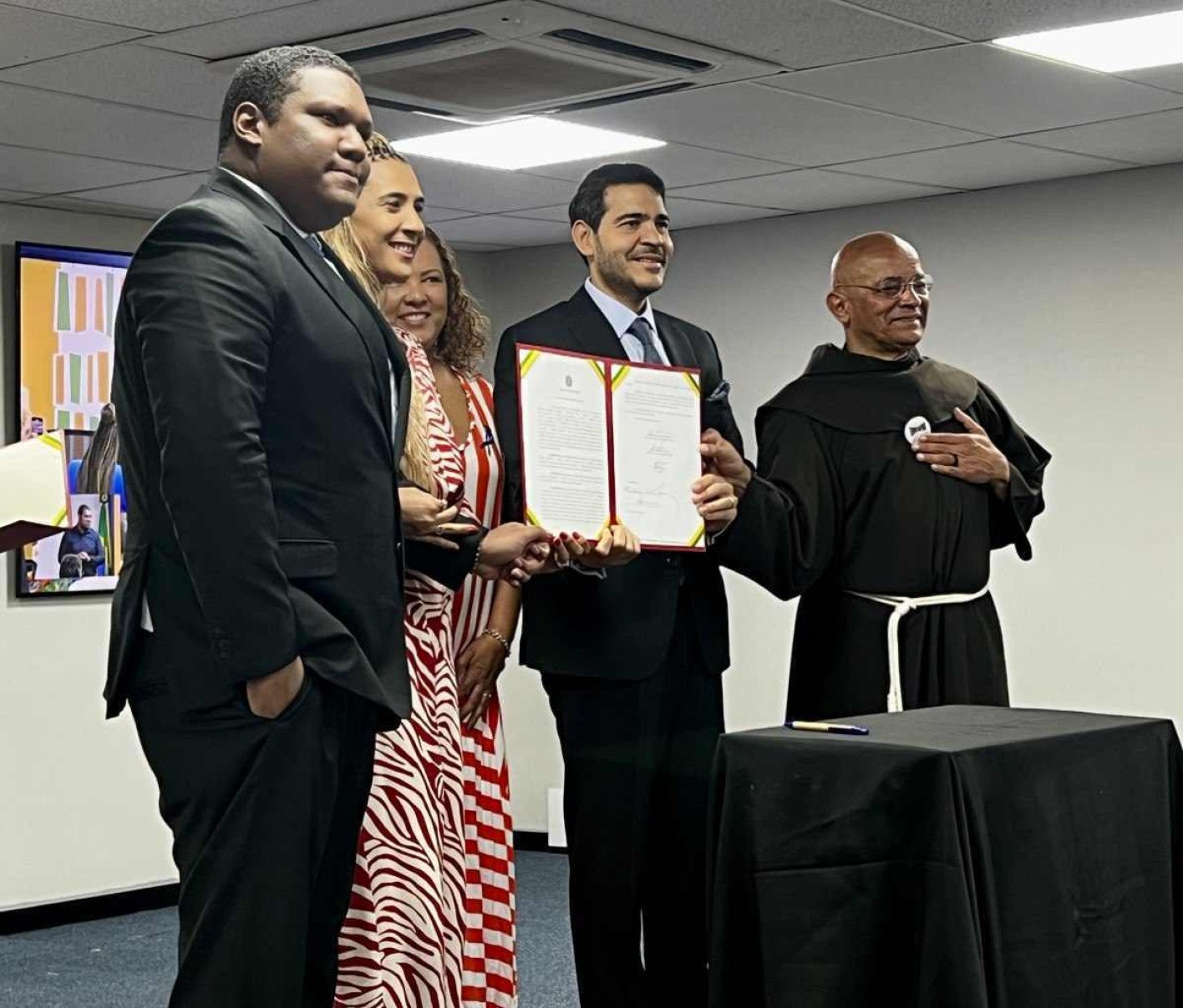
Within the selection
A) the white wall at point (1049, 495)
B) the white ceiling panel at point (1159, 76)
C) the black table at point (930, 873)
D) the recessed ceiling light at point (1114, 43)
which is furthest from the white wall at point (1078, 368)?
the black table at point (930, 873)

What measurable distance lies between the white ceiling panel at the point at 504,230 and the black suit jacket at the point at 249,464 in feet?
15.2

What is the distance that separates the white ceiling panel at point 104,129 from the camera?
16.0 feet

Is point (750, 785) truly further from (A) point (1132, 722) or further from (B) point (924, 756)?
(A) point (1132, 722)

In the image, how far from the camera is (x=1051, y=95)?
5.07 metres

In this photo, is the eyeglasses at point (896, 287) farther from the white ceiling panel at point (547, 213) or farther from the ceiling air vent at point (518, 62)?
the white ceiling panel at point (547, 213)

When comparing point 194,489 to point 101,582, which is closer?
point 194,489

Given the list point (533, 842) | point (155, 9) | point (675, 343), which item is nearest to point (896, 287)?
point (675, 343)

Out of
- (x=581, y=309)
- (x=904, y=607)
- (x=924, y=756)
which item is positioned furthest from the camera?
(x=904, y=607)

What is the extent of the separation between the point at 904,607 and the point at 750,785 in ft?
4.57

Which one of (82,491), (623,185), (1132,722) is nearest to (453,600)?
(623,185)

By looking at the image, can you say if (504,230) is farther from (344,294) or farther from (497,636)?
(344,294)

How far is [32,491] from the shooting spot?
202cm

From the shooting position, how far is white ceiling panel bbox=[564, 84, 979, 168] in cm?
502

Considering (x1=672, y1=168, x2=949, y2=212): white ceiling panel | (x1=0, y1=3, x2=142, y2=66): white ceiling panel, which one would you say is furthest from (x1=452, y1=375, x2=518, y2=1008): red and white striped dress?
(x1=672, y1=168, x2=949, y2=212): white ceiling panel
